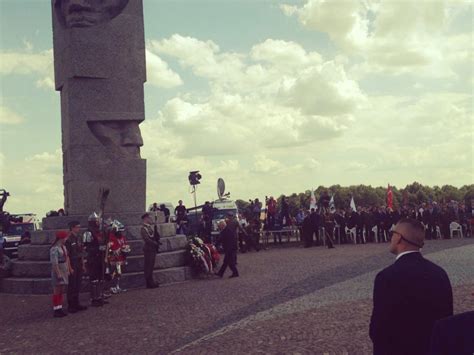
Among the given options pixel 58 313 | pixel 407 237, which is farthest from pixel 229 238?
pixel 407 237

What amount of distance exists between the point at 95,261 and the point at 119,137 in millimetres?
5735

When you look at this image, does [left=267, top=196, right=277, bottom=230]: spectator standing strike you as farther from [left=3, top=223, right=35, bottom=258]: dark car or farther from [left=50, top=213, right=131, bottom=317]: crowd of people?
[left=50, top=213, right=131, bottom=317]: crowd of people

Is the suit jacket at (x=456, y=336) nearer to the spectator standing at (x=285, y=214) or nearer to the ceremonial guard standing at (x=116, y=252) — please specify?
the ceremonial guard standing at (x=116, y=252)

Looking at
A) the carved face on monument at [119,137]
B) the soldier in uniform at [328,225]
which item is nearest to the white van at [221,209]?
the soldier in uniform at [328,225]

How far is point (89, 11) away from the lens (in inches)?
661

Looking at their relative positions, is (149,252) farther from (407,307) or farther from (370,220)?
(370,220)

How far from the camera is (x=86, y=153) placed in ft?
54.3

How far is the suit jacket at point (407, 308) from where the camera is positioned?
142 inches

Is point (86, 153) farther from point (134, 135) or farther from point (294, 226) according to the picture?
point (294, 226)

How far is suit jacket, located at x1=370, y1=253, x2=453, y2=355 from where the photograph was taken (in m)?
3.60

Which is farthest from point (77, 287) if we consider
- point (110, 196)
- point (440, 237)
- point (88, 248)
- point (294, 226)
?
point (440, 237)

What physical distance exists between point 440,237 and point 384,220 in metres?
2.98

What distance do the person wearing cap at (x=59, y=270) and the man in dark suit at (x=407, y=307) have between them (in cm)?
862

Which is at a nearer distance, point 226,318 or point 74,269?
point 226,318
